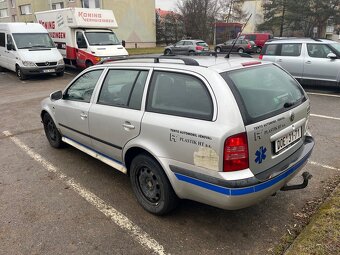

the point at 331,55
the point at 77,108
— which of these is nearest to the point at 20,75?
the point at 77,108

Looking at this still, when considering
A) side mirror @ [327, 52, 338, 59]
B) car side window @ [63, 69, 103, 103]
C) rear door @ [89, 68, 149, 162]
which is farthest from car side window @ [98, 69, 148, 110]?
side mirror @ [327, 52, 338, 59]

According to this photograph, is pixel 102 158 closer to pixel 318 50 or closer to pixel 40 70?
pixel 318 50

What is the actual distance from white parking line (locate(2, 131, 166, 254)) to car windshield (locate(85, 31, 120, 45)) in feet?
32.5

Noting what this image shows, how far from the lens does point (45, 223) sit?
324 cm

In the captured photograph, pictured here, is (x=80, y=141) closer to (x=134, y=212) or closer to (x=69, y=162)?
(x=69, y=162)

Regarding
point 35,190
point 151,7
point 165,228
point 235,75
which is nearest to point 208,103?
point 235,75

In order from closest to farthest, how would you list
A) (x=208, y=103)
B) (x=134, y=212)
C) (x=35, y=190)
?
(x=208, y=103)
(x=134, y=212)
(x=35, y=190)

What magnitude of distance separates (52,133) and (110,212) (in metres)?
2.47

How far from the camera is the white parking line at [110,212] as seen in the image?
2891 mm

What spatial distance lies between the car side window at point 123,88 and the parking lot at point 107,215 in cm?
114

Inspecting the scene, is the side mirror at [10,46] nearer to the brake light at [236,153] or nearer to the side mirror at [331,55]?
the side mirror at [331,55]

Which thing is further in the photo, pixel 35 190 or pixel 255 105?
pixel 35 190

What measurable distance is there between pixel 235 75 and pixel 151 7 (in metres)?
35.5

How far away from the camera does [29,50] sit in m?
13.0
